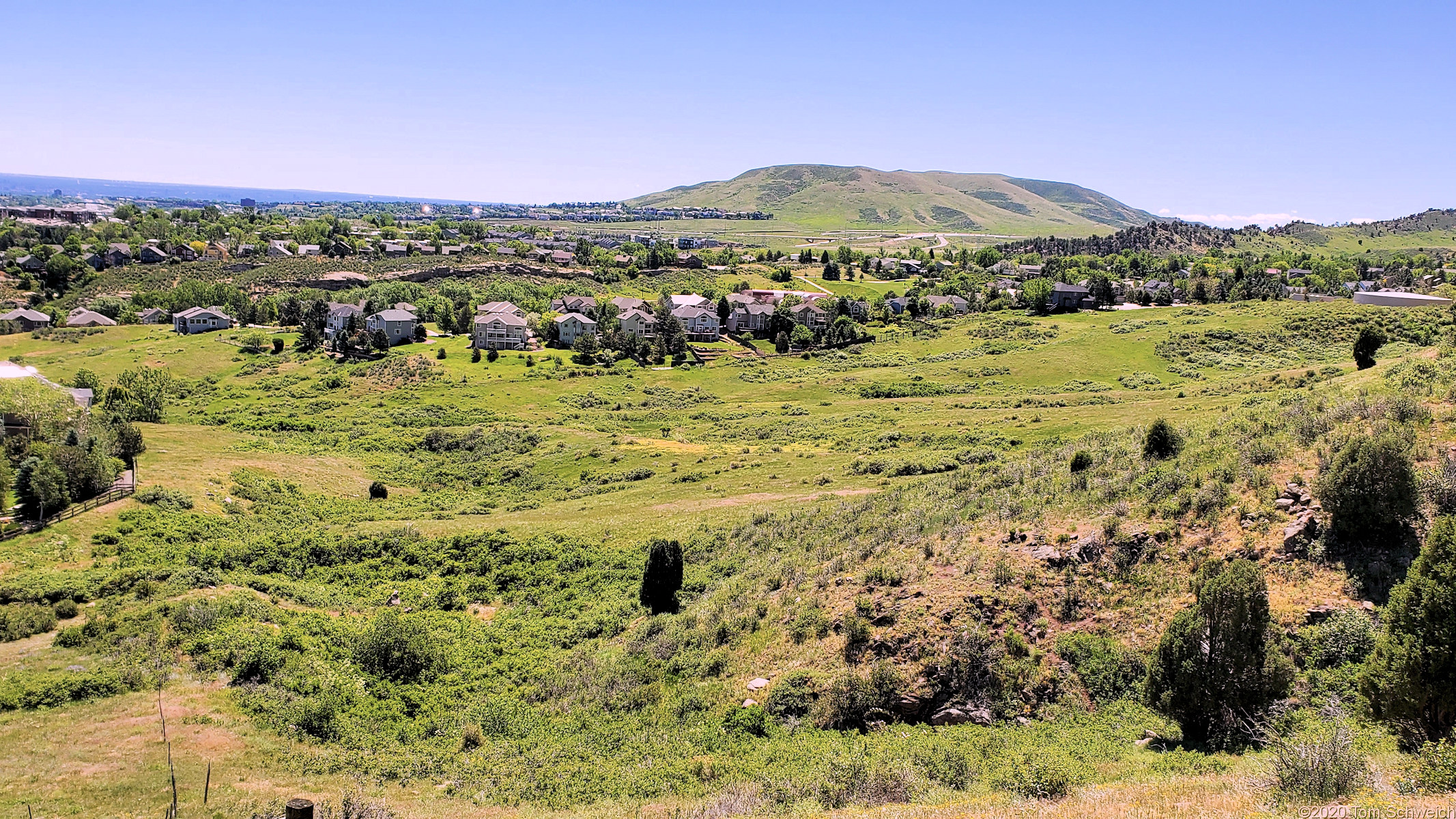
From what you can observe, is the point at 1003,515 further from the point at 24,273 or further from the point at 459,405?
the point at 24,273

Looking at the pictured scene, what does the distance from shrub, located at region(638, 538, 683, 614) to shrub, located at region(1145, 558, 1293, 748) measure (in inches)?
660

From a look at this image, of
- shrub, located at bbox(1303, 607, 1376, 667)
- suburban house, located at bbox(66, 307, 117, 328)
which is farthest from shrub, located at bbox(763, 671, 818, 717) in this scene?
suburban house, located at bbox(66, 307, 117, 328)

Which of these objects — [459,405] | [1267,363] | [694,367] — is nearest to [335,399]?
[459,405]

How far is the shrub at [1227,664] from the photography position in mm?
15672

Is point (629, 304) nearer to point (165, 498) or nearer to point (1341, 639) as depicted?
point (165, 498)

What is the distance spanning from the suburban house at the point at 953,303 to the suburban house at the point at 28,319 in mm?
127237

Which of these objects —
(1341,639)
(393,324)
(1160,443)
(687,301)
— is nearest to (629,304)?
(687,301)

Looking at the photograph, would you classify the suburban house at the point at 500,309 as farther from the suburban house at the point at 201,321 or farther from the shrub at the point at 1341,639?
the shrub at the point at 1341,639

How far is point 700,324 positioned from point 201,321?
6891 centimetres

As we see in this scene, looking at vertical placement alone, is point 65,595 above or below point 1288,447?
below

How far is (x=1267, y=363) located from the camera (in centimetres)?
7700

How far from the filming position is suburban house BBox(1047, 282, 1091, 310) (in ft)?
390

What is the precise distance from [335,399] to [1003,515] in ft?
223

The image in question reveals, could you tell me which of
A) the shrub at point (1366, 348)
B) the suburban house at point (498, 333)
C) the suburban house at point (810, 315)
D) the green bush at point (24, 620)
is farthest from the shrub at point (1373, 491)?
the suburban house at point (810, 315)
